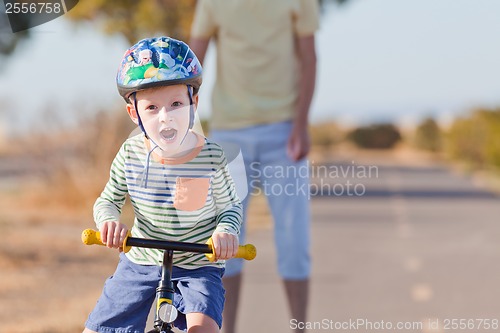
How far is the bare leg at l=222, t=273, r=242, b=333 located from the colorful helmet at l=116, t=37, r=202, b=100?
2.45m

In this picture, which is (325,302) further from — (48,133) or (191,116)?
(48,133)

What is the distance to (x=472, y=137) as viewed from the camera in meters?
39.1

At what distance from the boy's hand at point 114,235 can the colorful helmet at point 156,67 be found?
16.0 inches

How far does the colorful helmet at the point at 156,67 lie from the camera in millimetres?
3092

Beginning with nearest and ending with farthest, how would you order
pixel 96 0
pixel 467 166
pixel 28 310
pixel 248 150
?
pixel 248 150 → pixel 28 310 → pixel 96 0 → pixel 467 166

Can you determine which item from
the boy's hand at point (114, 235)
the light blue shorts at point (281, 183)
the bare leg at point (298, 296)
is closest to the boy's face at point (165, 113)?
the boy's hand at point (114, 235)

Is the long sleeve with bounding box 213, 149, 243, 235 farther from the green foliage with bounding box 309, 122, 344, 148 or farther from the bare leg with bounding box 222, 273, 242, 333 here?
the green foliage with bounding box 309, 122, 344, 148

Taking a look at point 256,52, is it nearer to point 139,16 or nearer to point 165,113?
point 165,113

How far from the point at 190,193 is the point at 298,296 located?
7.60ft

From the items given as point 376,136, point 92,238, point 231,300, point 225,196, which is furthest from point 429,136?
point 92,238

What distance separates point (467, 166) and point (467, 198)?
16164 mm

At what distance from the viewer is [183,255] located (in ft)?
10.8

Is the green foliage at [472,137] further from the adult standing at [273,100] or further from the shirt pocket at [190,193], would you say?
the shirt pocket at [190,193]

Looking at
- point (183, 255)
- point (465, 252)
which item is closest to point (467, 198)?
point (465, 252)
